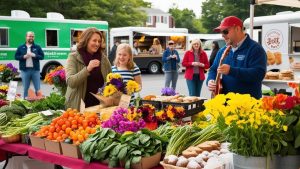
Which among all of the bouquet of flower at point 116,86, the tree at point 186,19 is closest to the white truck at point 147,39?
the bouquet of flower at point 116,86

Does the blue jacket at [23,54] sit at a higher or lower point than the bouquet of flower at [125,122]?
higher

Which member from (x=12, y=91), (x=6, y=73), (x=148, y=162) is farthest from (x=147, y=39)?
(x=148, y=162)

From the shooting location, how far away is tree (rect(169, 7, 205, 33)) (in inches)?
2803

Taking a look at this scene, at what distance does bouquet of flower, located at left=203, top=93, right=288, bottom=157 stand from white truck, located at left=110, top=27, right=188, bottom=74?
62.5 ft

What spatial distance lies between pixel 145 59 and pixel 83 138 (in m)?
18.8

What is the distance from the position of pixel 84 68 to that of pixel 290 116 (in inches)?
98.4

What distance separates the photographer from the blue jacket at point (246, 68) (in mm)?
4176

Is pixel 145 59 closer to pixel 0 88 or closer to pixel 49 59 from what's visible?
pixel 49 59

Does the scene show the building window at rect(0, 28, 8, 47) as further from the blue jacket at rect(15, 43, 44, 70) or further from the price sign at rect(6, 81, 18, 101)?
Result: the price sign at rect(6, 81, 18, 101)

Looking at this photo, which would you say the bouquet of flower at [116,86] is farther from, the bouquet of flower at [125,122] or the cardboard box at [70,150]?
the cardboard box at [70,150]

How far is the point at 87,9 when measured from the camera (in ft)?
89.4

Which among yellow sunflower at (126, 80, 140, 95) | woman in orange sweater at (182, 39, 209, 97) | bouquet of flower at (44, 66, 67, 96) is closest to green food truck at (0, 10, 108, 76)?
woman in orange sweater at (182, 39, 209, 97)

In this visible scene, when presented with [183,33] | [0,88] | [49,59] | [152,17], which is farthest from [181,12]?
[0,88]

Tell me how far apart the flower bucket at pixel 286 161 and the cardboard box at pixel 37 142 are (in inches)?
73.3
